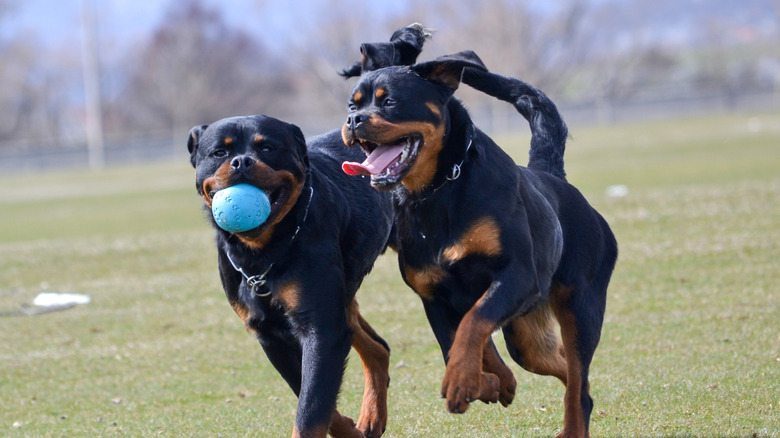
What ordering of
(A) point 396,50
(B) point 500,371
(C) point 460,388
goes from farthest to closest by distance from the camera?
(A) point 396,50 < (B) point 500,371 < (C) point 460,388

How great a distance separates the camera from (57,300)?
1096 centimetres

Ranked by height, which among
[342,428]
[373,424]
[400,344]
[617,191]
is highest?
[342,428]

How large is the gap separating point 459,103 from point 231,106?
75274 mm

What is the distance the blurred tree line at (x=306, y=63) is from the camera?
71438 millimetres

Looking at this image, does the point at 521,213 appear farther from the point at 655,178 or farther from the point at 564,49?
the point at 564,49

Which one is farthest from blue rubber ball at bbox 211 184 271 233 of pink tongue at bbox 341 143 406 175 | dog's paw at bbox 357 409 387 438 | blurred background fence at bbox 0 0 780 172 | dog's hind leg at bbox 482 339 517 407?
blurred background fence at bbox 0 0 780 172

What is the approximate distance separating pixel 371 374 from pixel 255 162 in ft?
5.20

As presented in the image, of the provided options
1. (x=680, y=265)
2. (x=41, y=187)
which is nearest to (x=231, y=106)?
(x=41, y=187)

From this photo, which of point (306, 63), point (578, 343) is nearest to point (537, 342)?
point (578, 343)

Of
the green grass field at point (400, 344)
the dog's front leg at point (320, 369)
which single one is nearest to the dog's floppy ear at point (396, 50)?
the dog's front leg at point (320, 369)

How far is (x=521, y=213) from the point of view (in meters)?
4.81

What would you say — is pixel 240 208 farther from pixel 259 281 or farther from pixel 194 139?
pixel 194 139

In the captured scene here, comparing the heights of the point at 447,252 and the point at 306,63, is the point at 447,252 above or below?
above

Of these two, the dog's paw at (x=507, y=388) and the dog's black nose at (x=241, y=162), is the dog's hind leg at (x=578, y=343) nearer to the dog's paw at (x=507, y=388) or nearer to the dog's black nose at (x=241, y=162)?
the dog's paw at (x=507, y=388)
